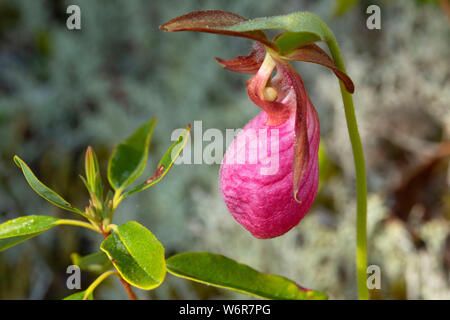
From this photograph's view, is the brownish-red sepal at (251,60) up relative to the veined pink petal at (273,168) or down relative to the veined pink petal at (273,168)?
up

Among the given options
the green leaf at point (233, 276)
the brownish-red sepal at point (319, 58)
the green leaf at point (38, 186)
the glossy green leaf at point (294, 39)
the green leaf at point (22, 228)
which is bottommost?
the green leaf at point (233, 276)

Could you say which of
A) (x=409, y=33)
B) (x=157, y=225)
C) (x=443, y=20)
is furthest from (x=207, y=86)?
(x=443, y=20)

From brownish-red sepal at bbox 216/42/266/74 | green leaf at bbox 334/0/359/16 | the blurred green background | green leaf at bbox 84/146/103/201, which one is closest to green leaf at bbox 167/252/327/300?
green leaf at bbox 84/146/103/201

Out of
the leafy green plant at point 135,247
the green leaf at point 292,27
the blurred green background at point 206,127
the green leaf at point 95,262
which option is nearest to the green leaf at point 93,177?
the leafy green plant at point 135,247

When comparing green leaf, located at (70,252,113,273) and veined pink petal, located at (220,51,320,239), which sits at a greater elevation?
veined pink petal, located at (220,51,320,239)

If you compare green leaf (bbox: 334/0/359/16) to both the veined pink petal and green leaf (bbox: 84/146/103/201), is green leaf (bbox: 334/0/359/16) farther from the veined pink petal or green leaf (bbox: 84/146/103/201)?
green leaf (bbox: 84/146/103/201)

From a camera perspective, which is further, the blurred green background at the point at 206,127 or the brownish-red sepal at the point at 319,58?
the blurred green background at the point at 206,127

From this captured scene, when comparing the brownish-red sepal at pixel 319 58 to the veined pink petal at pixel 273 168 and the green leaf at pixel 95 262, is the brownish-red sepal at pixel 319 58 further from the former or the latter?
the green leaf at pixel 95 262
